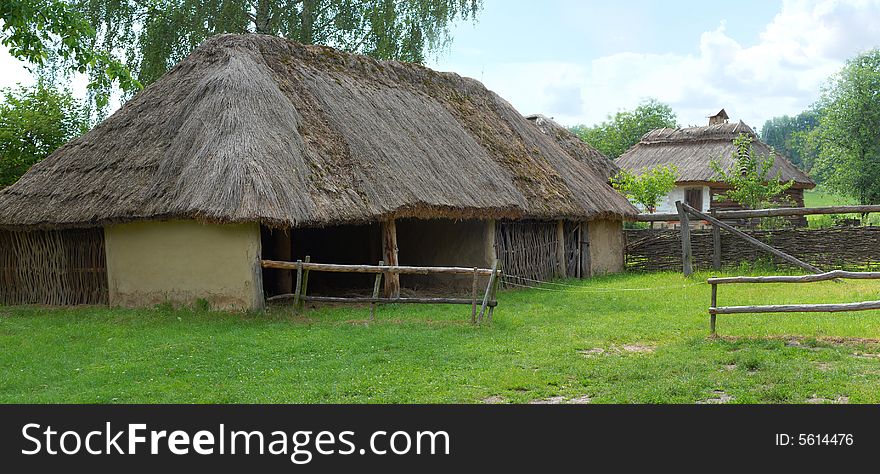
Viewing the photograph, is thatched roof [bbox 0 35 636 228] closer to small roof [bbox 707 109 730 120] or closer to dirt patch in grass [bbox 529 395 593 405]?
dirt patch in grass [bbox 529 395 593 405]

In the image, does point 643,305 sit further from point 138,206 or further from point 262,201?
point 138,206

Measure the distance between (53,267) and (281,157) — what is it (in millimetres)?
4785

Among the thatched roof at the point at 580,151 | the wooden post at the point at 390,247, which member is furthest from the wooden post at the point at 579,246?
the wooden post at the point at 390,247

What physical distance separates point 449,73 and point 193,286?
9.40m

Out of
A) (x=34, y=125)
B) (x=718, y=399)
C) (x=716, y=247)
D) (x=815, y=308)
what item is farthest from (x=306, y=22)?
(x=718, y=399)

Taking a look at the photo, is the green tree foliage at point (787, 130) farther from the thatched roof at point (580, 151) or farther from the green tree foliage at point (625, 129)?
the thatched roof at point (580, 151)

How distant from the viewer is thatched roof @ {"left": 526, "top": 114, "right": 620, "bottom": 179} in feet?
74.3

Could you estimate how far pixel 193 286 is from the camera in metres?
13.2

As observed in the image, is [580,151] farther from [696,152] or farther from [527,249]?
[696,152]

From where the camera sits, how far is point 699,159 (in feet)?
104

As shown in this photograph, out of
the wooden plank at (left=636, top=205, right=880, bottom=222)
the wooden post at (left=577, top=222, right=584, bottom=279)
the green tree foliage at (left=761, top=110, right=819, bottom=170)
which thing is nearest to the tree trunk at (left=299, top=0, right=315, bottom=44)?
the wooden post at (left=577, top=222, right=584, bottom=279)

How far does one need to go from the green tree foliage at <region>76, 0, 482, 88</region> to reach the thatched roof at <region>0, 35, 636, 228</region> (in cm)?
661
